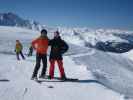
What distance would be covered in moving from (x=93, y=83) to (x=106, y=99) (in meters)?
3.01

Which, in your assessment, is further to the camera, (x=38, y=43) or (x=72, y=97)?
(x=38, y=43)

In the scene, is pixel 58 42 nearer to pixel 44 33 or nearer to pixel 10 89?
pixel 44 33

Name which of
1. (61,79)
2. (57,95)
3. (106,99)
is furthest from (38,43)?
(106,99)

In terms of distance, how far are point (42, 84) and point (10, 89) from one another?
5.11 feet

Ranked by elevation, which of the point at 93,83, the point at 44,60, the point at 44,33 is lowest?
the point at 93,83

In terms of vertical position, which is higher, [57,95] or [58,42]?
[58,42]

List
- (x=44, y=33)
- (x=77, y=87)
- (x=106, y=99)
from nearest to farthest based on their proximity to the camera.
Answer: (x=106, y=99) → (x=77, y=87) → (x=44, y=33)

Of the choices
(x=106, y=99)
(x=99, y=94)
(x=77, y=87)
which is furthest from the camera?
(x=77, y=87)

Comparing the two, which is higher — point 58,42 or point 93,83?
point 58,42

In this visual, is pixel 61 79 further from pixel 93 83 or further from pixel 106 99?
pixel 106 99

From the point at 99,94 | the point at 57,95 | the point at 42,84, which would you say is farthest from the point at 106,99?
the point at 42,84

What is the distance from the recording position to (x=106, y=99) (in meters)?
9.83

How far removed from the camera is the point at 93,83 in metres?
12.8

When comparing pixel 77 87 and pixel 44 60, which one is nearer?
pixel 77 87
